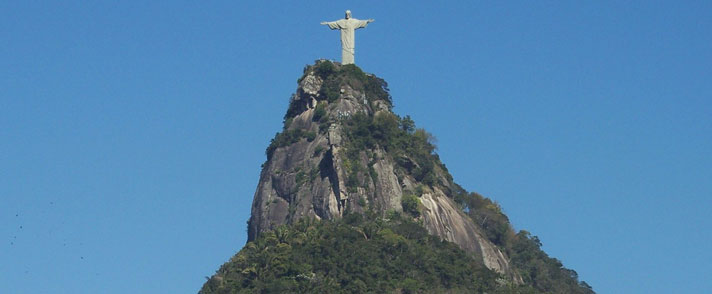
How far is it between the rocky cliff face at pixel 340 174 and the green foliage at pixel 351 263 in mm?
2723

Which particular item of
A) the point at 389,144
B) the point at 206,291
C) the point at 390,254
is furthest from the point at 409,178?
the point at 206,291

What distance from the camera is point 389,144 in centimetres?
16050

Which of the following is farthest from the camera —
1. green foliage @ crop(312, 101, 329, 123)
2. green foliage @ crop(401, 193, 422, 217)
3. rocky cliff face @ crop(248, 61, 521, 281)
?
green foliage @ crop(312, 101, 329, 123)

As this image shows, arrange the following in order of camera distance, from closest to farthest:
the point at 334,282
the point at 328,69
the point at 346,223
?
1. the point at 334,282
2. the point at 346,223
3. the point at 328,69

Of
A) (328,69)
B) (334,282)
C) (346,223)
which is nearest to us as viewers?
(334,282)

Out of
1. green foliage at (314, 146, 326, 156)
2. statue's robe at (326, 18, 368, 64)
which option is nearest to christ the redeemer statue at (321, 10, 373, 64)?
statue's robe at (326, 18, 368, 64)

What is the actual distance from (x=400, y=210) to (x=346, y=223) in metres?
5.40

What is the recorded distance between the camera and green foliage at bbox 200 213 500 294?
142 meters

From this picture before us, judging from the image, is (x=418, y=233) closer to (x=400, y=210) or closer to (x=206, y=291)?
(x=400, y=210)

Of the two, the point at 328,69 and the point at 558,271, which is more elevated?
the point at 328,69

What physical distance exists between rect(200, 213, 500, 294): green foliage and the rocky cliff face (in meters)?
2.72

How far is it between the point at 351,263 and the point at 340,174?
38.0 ft

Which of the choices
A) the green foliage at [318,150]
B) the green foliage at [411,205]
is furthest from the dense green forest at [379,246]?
the green foliage at [318,150]

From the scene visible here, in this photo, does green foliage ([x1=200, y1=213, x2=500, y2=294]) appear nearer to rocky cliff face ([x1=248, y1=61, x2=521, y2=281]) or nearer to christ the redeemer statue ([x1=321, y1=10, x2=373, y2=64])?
rocky cliff face ([x1=248, y1=61, x2=521, y2=281])
